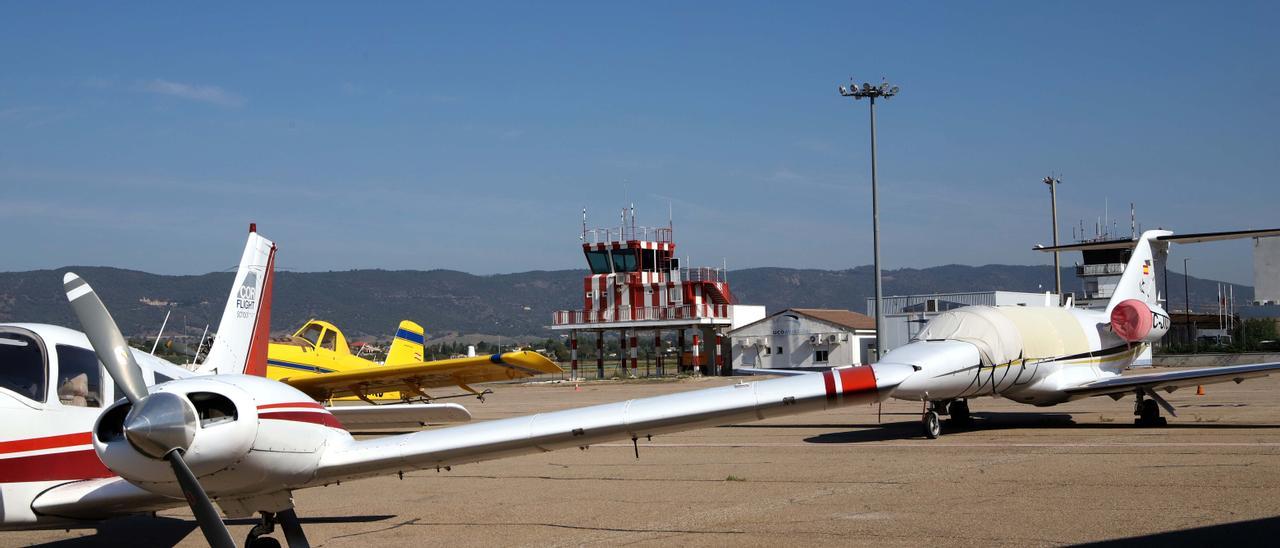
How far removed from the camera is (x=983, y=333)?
17.0 meters

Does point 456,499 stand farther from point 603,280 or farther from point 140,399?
point 603,280

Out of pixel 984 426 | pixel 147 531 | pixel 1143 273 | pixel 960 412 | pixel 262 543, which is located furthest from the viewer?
pixel 1143 273

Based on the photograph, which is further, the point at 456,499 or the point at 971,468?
the point at 971,468

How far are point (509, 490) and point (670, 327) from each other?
46.5m

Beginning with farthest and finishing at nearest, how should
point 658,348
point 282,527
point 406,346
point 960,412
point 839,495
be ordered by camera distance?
point 658,348
point 406,346
point 960,412
point 839,495
point 282,527

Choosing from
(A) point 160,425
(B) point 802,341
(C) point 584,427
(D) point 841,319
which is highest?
(D) point 841,319

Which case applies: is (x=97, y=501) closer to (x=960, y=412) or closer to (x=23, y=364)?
(x=23, y=364)

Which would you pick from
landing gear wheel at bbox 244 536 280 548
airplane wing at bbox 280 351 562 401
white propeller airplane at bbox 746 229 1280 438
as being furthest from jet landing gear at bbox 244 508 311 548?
airplane wing at bbox 280 351 562 401

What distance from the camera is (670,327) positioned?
58.8 m

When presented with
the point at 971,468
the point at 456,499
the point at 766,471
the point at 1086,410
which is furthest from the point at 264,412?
the point at 1086,410

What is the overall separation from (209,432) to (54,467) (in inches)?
80.0

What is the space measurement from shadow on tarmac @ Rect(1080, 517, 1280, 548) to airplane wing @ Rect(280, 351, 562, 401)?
472 inches

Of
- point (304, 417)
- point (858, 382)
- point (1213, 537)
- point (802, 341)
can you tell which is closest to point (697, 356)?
point (802, 341)

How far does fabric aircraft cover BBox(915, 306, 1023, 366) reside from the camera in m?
16.7
